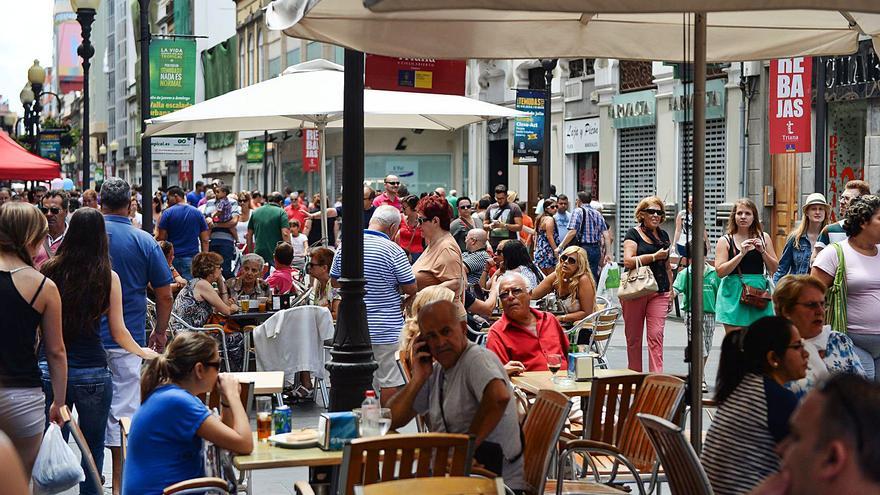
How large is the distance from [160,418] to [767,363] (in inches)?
103

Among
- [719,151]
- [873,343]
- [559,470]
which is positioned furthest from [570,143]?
[559,470]

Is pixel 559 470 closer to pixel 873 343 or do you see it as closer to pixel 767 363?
pixel 767 363

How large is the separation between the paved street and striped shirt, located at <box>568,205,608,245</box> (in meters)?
1.42

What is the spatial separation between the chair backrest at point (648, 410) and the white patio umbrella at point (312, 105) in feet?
18.0

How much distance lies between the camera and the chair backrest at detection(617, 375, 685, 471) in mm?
6512

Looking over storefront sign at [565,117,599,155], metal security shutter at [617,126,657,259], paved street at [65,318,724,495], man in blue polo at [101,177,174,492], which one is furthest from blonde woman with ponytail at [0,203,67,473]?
storefront sign at [565,117,599,155]

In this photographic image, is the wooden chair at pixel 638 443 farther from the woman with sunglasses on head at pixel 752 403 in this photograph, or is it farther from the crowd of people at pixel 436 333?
the woman with sunglasses on head at pixel 752 403

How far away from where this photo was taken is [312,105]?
12.2 m

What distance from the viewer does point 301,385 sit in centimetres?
1215

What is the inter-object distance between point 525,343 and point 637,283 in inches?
132

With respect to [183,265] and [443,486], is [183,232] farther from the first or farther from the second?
[443,486]

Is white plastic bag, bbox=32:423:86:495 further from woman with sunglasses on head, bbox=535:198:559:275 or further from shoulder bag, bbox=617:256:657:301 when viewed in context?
woman with sunglasses on head, bbox=535:198:559:275

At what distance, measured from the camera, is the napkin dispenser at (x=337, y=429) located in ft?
19.8

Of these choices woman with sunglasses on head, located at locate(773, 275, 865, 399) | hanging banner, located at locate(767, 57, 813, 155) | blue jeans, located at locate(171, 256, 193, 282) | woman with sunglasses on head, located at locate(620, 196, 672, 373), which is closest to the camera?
woman with sunglasses on head, located at locate(773, 275, 865, 399)
